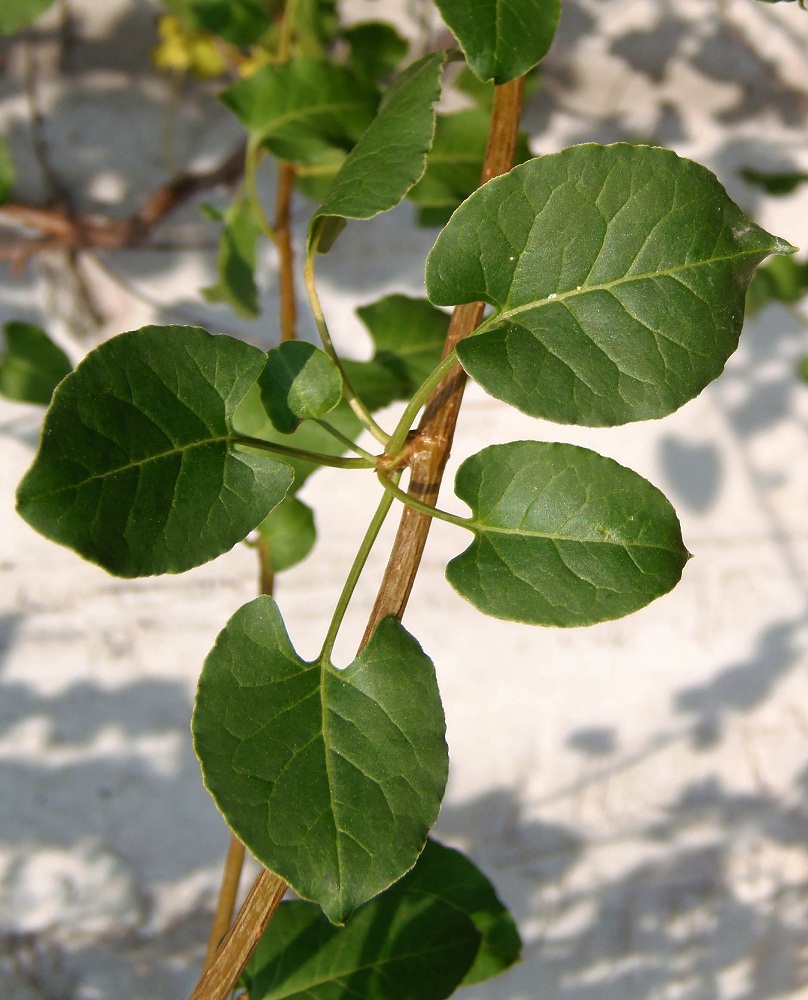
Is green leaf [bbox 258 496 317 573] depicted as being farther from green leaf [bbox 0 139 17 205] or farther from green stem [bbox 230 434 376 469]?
green leaf [bbox 0 139 17 205]

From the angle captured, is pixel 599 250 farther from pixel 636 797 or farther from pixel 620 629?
pixel 636 797

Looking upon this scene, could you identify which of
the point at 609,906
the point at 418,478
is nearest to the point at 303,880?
the point at 418,478

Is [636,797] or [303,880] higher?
[636,797]

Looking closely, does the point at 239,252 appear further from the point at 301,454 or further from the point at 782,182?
the point at 782,182

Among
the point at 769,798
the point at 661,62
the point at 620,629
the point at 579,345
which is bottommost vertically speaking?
the point at 579,345

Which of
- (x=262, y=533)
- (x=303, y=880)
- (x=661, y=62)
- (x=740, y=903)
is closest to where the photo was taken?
(x=303, y=880)

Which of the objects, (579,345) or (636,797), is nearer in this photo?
(579,345)

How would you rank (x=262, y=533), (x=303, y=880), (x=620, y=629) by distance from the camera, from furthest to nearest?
(x=620, y=629) → (x=262, y=533) → (x=303, y=880)
